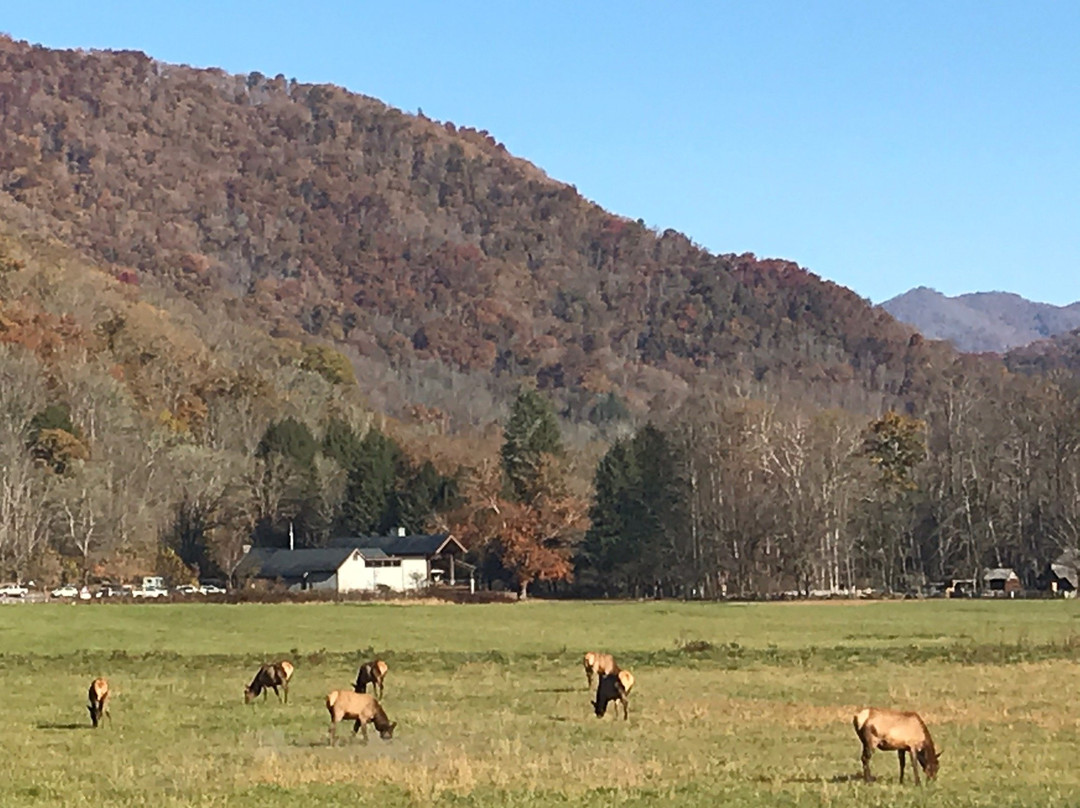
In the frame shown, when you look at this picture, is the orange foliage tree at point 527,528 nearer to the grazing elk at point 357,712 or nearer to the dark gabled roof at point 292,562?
the dark gabled roof at point 292,562

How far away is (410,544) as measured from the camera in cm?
11069

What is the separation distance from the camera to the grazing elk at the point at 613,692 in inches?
1038

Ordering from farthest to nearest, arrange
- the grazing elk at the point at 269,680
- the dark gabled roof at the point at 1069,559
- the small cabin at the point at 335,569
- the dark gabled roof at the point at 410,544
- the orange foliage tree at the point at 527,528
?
the dark gabled roof at the point at 410,544
the small cabin at the point at 335,569
the orange foliage tree at the point at 527,528
the dark gabled roof at the point at 1069,559
the grazing elk at the point at 269,680

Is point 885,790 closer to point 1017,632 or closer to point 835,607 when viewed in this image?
point 1017,632

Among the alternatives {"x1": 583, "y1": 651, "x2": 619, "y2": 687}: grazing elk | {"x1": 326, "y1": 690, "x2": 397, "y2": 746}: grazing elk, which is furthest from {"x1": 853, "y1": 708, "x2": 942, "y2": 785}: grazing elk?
{"x1": 583, "y1": 651, "x2": 619, "y2": 687}: grazing elk

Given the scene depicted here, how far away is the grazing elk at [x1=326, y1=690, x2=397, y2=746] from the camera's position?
23.3 meters

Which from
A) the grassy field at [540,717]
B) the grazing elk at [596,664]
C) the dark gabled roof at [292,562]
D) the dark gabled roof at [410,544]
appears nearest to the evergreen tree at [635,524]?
the dark gabled roof at [410,544]

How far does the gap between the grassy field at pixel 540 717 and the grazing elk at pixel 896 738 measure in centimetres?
31

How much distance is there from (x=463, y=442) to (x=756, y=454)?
168 feet

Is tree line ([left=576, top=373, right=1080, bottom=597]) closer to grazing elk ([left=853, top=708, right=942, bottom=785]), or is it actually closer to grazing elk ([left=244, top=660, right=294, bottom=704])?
grazing elk ([left=244, top=660, right=294, bottom=704])

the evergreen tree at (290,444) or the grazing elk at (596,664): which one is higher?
the evergreen tree at (290,444)

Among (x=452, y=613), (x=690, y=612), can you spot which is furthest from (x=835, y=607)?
(x=452, y=613)

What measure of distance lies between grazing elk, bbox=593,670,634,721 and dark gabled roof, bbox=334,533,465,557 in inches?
3258

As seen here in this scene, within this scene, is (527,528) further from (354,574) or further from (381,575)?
(354,574)
